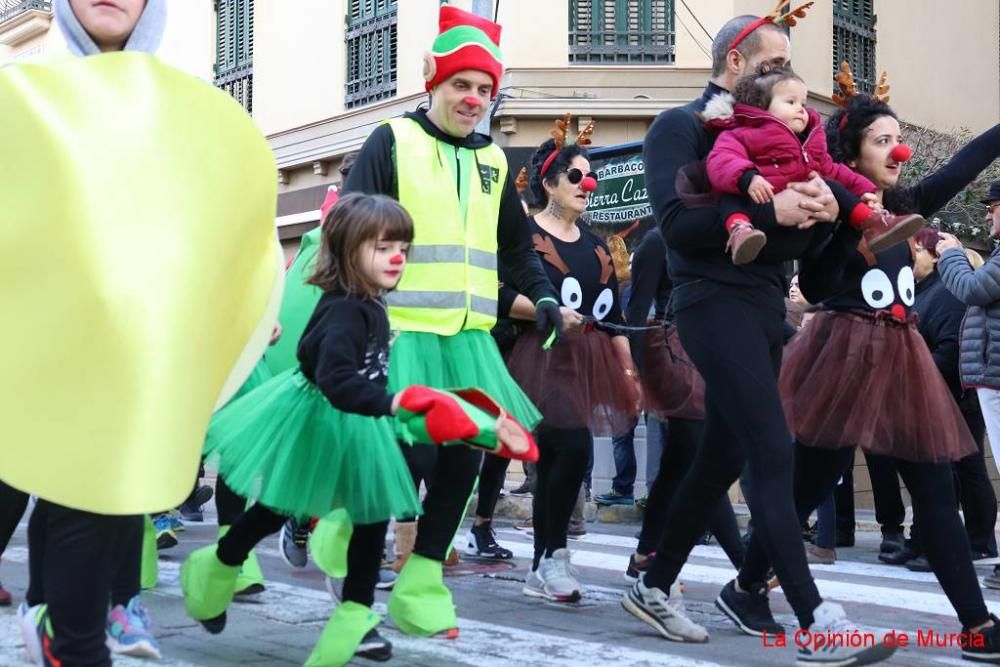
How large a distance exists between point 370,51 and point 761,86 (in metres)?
17.9

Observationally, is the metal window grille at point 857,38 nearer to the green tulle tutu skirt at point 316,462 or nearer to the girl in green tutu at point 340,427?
the girl in green tutu at point 340,427

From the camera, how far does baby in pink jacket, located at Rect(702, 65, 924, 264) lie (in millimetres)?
4203

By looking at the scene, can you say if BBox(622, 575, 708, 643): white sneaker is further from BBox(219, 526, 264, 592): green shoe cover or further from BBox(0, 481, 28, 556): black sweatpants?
BBox(0, 481, 28, 556): black sweatpants

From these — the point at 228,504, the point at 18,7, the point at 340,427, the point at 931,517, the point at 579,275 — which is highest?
the point at 18,7

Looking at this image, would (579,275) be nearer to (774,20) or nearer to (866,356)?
(866,356)

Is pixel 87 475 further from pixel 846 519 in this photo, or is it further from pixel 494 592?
pixel 846 519

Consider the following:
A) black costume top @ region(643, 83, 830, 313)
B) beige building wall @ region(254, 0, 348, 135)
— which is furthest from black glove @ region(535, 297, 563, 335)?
beige building wall @ region(254, 0, 348, 135)

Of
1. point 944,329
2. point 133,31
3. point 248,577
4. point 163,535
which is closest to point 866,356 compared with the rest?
point 248,577

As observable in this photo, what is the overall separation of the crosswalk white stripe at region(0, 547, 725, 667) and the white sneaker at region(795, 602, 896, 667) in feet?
1.17

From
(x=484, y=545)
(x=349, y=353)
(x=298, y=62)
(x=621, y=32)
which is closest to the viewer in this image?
(x=349, y=353)

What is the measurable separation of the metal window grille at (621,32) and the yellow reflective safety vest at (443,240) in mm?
14403

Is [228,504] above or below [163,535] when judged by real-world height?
above

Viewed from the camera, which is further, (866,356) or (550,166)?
(550,166)

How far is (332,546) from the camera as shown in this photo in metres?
4.38
